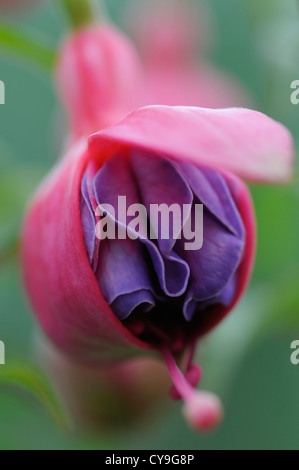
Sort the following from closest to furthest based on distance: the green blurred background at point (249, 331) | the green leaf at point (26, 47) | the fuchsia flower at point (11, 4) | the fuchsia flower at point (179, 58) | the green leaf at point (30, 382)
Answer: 1. the green leaf at point (30, 382)
2. the green leaf at point (26, 47)
3. the green blurred background at point (249, 331)
4. the fuchsia flower at point (11, 4)
5. the fuchsia flower at point (179, 58)

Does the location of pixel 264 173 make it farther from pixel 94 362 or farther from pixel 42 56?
pixel 42 56

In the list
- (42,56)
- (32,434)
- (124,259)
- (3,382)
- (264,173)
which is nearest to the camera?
(264,173)

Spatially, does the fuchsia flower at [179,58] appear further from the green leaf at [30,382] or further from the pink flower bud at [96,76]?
the green leaf at [30,382]

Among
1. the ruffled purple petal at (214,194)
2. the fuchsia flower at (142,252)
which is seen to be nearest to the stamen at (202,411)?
the fuchsia flower at (142,252)

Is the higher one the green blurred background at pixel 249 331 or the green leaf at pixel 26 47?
the green leaf at pixel 26 47

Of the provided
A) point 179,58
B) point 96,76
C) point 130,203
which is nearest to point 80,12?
point 96,76
